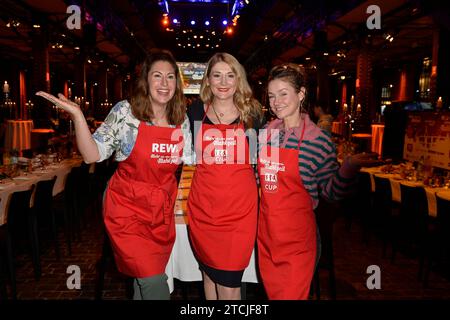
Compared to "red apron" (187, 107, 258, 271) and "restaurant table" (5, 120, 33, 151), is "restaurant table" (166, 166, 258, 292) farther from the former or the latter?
"restaurant table" (5, 120, 33, 151)

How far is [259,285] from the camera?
3.47 metres

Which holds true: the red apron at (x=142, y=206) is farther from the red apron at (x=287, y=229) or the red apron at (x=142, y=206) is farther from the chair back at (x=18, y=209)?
the chair back at (x=18, y=209)

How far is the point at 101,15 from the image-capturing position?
487 inches

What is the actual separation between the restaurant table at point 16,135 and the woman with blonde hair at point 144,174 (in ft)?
37.6

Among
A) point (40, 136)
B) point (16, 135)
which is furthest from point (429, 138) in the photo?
point (16, 135)

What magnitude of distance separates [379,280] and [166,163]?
2895mm

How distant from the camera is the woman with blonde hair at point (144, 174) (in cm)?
213

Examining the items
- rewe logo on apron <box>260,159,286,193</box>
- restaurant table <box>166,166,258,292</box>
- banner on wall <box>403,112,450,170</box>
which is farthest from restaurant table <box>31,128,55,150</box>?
rewe logo on apron <box>260,159,286,193</box>

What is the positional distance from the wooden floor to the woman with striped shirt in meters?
1.26

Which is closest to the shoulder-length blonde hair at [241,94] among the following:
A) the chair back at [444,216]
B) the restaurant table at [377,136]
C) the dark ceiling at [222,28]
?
the chair back at [444,216]

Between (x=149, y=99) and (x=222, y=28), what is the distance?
576 inches

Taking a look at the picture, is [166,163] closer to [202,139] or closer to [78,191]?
[202,139]

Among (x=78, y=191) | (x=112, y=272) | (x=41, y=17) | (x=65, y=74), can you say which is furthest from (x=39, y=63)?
(x=65, y=74)

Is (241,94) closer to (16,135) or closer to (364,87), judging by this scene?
(364,87)
